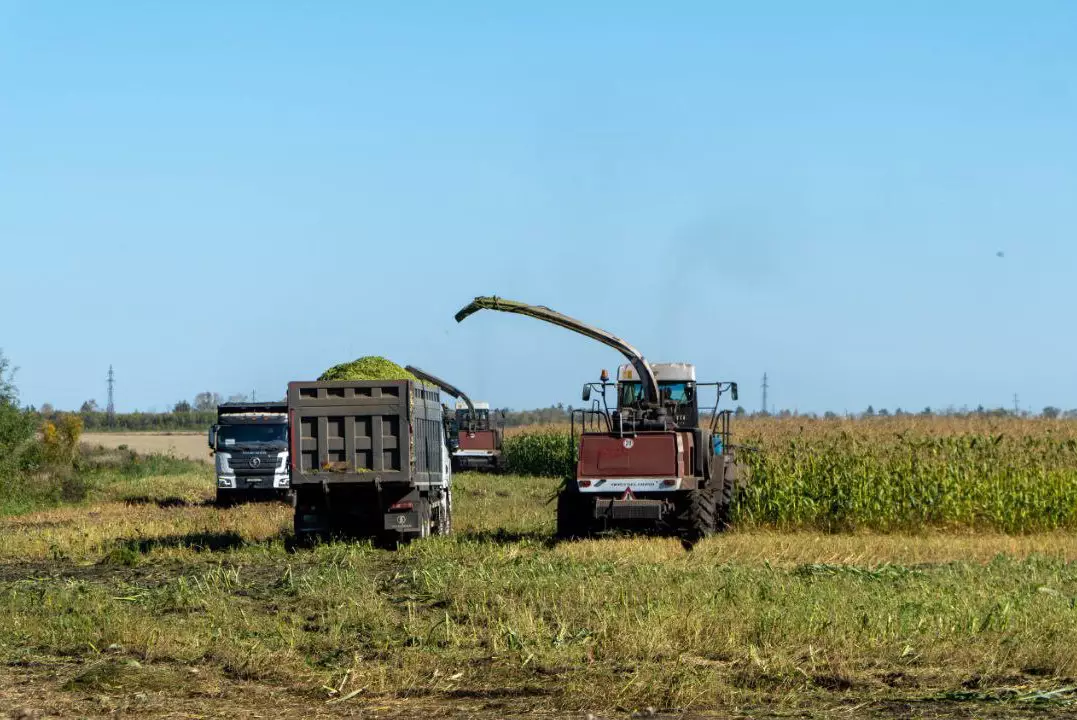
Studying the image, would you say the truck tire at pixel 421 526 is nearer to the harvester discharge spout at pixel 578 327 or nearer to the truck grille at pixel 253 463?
the harvester discharge spout at pixel 578 327

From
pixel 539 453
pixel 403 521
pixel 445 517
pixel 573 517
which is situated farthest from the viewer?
pixel 539 453

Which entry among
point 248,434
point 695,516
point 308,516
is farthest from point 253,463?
point 695,516

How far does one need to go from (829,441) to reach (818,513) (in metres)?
2.11

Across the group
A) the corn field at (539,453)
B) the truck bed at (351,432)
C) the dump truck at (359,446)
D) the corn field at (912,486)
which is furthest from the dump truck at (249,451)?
the corn field at (539,453)

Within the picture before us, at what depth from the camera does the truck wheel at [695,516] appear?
67.7 feet

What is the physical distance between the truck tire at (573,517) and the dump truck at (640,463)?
2 centimetres

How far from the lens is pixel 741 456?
85.9 ft

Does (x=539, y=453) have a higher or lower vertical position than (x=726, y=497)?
higher

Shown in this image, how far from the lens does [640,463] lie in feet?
66.5

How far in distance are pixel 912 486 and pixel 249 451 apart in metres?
16.7

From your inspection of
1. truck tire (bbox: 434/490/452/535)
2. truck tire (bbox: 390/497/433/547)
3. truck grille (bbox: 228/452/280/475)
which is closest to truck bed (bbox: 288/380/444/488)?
truck tire (bbox: 390/497/433/547)

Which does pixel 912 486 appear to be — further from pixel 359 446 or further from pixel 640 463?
pixel 359 446

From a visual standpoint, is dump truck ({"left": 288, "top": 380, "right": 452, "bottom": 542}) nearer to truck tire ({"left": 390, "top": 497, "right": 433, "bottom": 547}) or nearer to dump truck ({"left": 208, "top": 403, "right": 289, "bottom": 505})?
truck tire ({"left": 390, "top": 497, "right": 433, "bottom": 547})

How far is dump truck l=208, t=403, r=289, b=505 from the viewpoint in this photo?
33.8m
